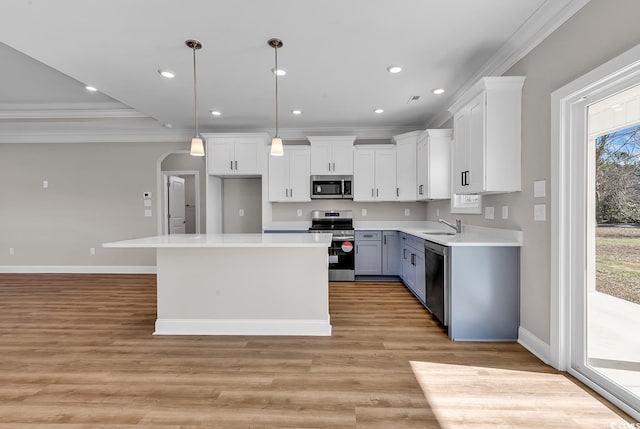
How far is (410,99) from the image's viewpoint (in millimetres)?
3986

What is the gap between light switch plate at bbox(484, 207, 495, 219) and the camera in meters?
3.06

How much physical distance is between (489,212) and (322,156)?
8.88ft

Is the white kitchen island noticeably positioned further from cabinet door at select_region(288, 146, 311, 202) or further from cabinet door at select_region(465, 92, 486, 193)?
cabinet door at select_region(288, 146, 311, 202)

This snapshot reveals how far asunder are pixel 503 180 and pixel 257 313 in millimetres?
2476

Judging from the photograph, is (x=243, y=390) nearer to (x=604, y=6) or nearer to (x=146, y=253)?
(x=604, y=6)

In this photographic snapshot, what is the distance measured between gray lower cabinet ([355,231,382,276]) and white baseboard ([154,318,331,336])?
2.15 m

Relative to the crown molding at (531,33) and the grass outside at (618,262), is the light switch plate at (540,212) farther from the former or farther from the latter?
the crown molding at (531,33)

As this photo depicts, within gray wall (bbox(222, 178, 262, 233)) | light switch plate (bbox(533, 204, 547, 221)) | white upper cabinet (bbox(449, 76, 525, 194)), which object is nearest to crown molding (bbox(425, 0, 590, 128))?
white upper cabinet (bbox(449, 76, 525, 194))

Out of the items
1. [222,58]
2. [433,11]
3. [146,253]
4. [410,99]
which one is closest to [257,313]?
[222,58]

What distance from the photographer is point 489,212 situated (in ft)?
10.3

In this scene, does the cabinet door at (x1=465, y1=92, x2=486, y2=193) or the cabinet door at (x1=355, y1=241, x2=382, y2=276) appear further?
the cabinet door at (x1=355, y1=241, x2=382, y2=276)

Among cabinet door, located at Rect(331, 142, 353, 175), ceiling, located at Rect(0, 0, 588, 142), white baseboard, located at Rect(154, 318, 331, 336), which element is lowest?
white baseboard, located at Rect(154, 318, 331, 336)

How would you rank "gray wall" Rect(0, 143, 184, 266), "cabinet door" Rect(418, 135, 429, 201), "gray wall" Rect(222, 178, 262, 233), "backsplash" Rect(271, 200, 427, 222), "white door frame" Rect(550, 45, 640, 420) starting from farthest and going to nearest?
"gray wall" Rect(222, 178, 262, 233), "gray wall" Rect(0, 143, 184, 266), "backsplash" Rect(271, 200, 427, 222), "cabinet door" Rect(418, 135, 429, 201), "white door frame" Rect(550, 45, 640, 420)

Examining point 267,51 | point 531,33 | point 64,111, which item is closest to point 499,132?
point 531,33
